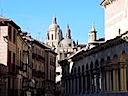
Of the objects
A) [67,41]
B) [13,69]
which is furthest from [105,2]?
[67,41]

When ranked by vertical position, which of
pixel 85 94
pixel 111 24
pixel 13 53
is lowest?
pixel 85 94

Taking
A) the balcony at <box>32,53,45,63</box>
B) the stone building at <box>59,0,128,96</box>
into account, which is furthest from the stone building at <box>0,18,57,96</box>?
the stone building at <box>59,0,128,96</box>

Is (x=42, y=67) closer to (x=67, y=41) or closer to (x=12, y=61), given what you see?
(x=12, y=61)

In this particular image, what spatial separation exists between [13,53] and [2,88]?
5.35 meters

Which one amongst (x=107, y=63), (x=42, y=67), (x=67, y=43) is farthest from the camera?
(x=67, y=43)

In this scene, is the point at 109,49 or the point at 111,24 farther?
the point at 111,24

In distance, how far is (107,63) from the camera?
40.5 metres

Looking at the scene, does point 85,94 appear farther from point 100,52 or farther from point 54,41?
point 54,41

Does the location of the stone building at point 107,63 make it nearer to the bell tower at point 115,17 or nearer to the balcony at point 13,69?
the bell tower at point 115,17

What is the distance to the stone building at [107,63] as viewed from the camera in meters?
36.9

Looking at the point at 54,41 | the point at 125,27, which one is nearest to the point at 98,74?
the point at 125,27

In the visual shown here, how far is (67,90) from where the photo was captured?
65500 mm

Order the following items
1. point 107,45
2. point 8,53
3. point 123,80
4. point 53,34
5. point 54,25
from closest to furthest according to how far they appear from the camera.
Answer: point 123,80 → point 107,45 → point 8,53 → point 54,25 → point 53,34

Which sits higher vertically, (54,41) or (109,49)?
(54,41)
